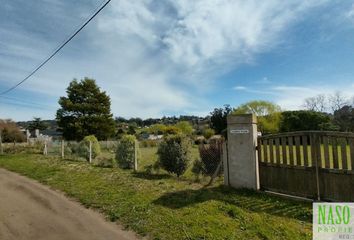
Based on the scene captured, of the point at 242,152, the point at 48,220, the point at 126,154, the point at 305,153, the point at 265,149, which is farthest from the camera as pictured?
the point at 126,154

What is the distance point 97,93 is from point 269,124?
30.6 m

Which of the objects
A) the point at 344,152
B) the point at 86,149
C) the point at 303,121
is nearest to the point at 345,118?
the point at 303,121

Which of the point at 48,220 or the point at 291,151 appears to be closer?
the point at 48,220

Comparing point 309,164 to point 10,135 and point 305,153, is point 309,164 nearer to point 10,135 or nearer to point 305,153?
point 305,153

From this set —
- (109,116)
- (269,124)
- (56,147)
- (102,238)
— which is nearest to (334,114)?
(269,124)

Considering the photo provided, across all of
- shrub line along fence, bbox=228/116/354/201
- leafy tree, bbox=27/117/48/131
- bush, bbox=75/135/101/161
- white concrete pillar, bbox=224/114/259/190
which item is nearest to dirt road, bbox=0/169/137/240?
white concrete pillar, bbox=224/114/259/190

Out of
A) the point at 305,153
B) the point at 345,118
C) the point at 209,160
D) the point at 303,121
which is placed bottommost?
the point at 209,160

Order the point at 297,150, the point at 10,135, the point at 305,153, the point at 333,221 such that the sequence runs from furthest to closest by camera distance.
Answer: the point at 10,135 < the point at 297,150 < the point at 305,153 < the point at 333,221

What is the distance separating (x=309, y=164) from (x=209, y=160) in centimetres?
495

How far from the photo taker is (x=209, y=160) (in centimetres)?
1163

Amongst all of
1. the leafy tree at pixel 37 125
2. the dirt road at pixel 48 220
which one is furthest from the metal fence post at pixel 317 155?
the leafy tree at pixel 37 125

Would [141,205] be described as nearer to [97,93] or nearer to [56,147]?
[56,147]

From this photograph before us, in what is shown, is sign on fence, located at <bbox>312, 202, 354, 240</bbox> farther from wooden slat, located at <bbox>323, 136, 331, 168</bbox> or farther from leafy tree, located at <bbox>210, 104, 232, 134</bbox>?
leafy tree, located at <bbox>210, 104, 232, 134</bbox>

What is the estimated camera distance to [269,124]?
5466 cm
